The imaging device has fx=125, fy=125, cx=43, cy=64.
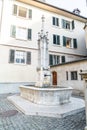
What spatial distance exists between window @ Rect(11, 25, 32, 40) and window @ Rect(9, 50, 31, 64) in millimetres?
2031

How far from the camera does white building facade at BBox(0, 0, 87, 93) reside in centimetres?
1503

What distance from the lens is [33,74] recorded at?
16375 mm

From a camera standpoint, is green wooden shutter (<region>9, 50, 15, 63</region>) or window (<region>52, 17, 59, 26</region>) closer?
green wooden shutter (<region>9, 50, 15, 63</region>)

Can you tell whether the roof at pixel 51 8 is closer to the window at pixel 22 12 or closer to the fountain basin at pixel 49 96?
the window at pixel 22 12

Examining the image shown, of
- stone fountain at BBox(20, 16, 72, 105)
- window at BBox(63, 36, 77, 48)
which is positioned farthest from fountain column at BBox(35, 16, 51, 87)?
window at BBox(63, 36, 77, 48)

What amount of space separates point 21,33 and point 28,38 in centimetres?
112

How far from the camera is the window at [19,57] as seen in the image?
1528 cm

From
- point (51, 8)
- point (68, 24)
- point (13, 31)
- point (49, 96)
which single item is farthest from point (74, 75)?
point (51, 8)

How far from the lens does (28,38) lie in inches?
663

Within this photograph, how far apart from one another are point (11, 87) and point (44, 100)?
858cm

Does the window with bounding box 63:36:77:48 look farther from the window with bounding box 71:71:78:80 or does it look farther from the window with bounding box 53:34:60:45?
the window with bounding box 71:71:78:80

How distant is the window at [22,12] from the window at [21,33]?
6.24 ft

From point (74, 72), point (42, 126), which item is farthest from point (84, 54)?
point (42, 126)

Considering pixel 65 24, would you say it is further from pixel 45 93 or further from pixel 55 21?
pixel 45 93
